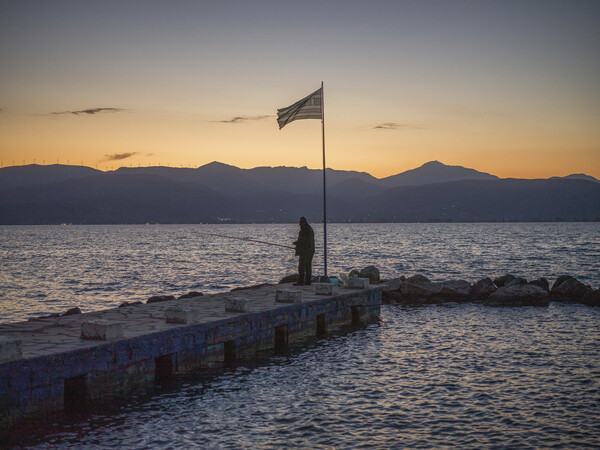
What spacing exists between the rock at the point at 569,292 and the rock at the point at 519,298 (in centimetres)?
187

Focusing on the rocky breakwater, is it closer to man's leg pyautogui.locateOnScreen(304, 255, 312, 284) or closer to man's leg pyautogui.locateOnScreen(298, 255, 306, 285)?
man's leg pyautogui.locateOnScreen(304, 255, 312, 284)

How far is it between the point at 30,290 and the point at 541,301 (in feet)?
99.8

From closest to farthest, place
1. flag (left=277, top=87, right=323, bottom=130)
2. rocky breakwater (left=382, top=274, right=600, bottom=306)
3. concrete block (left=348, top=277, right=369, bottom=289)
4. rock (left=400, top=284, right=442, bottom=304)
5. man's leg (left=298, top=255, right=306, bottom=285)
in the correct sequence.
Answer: man's leg (left=298, top=255, right=306, bottom=285), flag (left=277, top=87, right=323, bottom=130), concrete block (left=348, top=277, right=369, bottom=289), rocky breakwater (left=382, top=274, right=600, bottom=306), rock (left=400, top=284, right=442, bottom=304)

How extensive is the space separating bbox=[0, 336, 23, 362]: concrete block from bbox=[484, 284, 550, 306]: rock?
21.5 metres

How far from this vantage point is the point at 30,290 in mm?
38688

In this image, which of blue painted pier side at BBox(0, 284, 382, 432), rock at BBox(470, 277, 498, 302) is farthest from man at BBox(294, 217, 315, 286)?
rock at BBox(470, 277, 498, 302)

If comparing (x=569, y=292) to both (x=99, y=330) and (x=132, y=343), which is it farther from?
(x=99, y=330)

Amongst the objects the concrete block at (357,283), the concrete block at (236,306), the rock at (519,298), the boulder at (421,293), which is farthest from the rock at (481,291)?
the concrete block at (236,306)

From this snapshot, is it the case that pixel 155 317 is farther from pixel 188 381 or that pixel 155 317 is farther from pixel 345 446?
pixel 345 446

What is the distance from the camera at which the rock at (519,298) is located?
2688 cm

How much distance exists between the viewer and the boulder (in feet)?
93.3

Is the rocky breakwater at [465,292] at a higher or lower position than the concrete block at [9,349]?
Result: lower

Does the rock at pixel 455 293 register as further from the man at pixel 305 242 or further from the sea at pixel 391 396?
the man at pixel 305 242

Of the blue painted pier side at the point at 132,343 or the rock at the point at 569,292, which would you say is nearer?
the blue painted pier side at the point at 132,343
